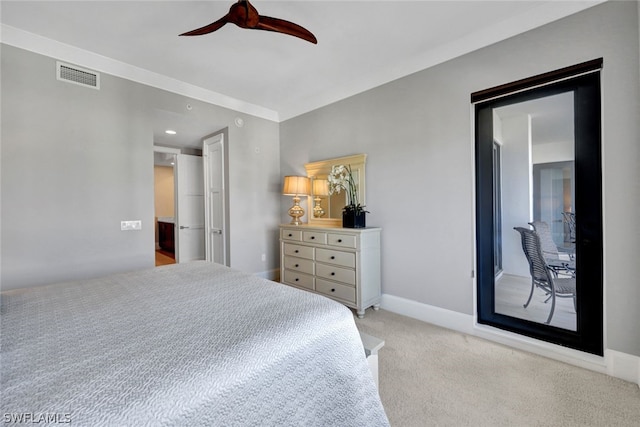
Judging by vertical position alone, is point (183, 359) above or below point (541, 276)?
above

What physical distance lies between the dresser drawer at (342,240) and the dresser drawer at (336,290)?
1.49ft

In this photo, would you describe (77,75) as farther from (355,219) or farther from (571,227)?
(571,227)

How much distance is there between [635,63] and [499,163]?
3.15ft

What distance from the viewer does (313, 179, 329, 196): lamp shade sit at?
3518mm

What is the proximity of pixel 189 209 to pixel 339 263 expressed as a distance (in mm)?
3212

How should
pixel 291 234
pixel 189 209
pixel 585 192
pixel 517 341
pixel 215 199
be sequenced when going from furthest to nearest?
pixel 189 209 → pixel 215 199 → pixel 291 234 → pixel 517 341 → pixel 585 192

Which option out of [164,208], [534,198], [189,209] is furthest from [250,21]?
[164,208]

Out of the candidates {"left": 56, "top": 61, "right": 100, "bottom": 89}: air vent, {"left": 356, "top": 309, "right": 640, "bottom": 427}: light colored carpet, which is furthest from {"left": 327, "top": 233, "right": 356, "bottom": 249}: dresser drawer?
{"left": 56, "top": 61, "right": 100, "bottom": 89}: air vent

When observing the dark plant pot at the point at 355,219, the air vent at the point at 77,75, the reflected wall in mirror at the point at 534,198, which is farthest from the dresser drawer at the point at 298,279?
the air vent at the point at 77,75

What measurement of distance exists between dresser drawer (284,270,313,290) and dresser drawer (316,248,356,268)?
1.04 feet

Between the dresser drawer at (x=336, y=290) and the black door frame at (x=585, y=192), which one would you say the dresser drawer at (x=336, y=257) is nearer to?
the dresser drawer at (x=336, y=290)

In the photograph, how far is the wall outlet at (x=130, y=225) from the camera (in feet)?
9.10

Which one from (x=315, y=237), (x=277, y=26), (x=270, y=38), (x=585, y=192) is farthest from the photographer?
(x=315, y=237)

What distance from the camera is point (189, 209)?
4.67 metres
